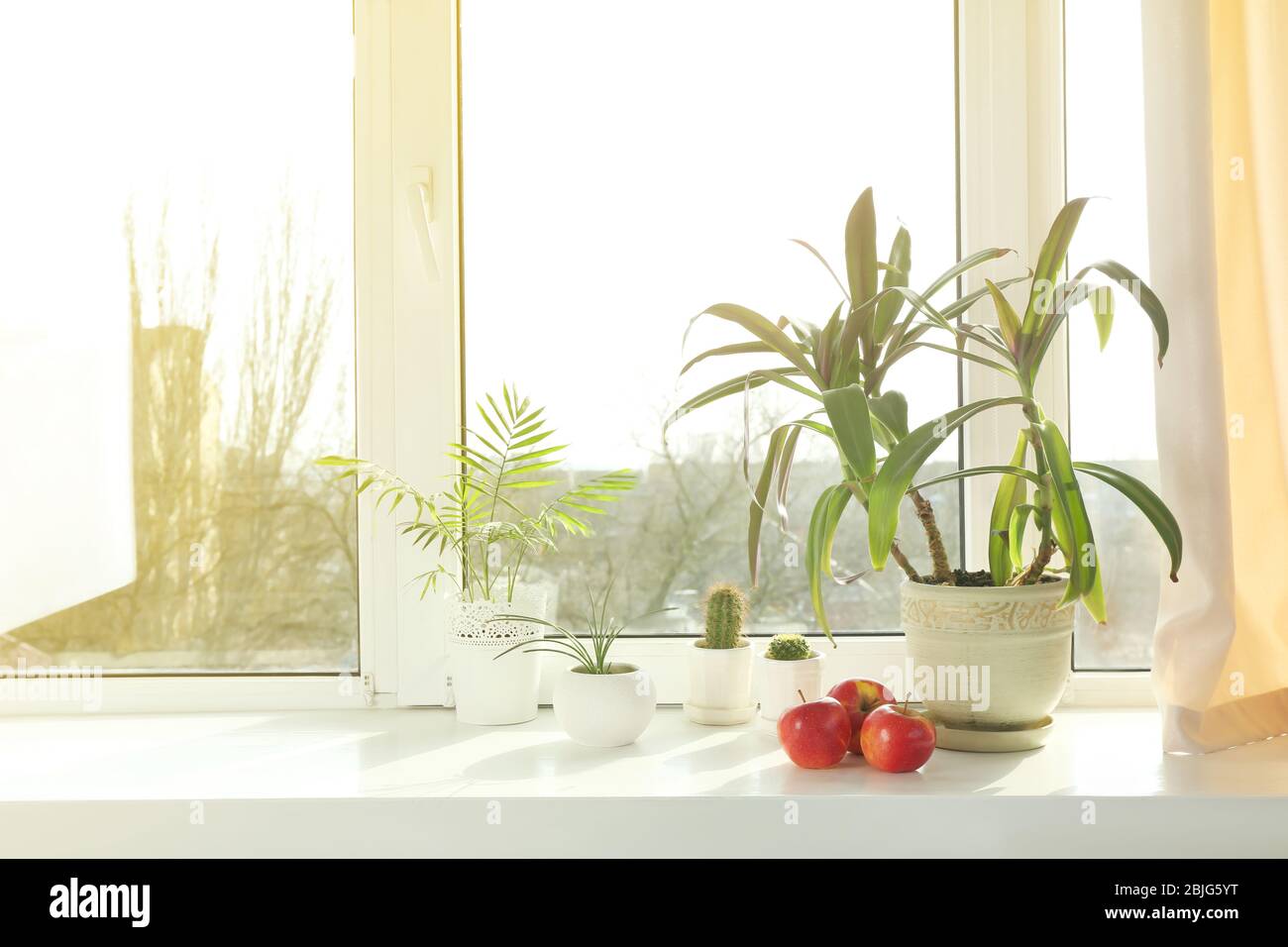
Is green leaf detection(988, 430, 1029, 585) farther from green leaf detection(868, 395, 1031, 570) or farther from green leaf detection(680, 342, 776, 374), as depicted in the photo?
green leaf detection(680, 342, 776, 374)

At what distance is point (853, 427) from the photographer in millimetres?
1166

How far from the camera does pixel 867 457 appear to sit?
1.16 meters

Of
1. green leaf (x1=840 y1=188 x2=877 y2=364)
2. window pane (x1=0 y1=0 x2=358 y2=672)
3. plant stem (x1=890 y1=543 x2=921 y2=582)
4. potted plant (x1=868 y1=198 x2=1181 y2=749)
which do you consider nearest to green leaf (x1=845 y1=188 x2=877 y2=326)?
green leaf (x1=840 y1=188 x2=877 y2=364)

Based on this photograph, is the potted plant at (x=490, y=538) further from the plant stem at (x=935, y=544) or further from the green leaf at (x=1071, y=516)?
the green leaf at (x=1071, y=516)

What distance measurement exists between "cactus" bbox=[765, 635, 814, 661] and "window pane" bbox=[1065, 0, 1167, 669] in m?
0.49

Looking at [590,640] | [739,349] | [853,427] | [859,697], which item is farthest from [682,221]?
[859,697]

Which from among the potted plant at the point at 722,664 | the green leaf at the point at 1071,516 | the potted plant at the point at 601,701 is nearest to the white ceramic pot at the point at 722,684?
the potted plant at the point at 722,664

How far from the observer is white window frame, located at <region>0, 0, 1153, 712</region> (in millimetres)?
1553

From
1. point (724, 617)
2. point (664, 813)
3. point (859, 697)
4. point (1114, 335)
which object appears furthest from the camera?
point (1114, 335)

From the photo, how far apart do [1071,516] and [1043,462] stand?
0.12m

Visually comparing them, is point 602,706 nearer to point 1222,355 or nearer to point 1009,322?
point 1009,322
